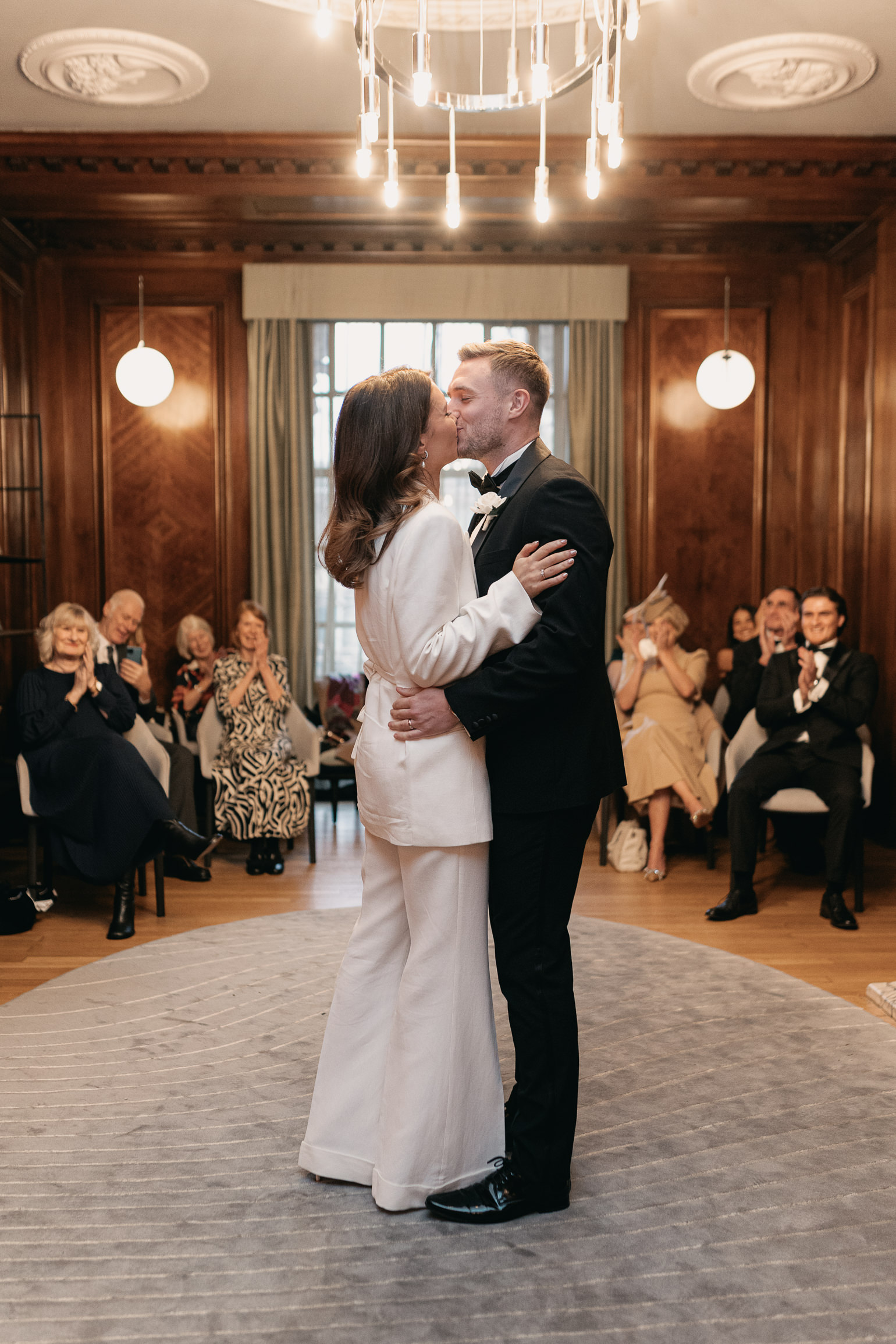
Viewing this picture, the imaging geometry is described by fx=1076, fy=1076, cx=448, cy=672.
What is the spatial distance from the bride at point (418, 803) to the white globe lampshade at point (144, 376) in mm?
5214

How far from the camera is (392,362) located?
24.9 ft

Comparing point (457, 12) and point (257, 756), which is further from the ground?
point (457, 12)

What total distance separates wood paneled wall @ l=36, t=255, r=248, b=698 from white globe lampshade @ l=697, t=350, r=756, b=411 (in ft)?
10.3

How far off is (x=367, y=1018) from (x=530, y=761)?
2.32 feet

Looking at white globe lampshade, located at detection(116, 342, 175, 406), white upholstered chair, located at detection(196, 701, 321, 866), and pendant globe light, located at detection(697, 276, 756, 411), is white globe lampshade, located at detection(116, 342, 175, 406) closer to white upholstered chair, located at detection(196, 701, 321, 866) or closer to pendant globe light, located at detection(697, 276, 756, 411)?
white upholstered chair, located at detection(196, 701, 321, 866)

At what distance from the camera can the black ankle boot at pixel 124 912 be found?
4406 mm

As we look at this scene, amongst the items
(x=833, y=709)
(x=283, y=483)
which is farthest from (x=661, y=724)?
(x=283, y=483)

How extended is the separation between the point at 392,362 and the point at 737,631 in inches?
121

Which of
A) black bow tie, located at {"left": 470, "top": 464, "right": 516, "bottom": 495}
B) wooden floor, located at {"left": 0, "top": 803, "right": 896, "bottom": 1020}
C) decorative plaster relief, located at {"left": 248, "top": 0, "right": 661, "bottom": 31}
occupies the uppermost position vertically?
decorative plaster relief, located at {"left": 248, "top": 0, "right": 661, "bottom": 31}

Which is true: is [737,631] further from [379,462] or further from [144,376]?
[379,462]

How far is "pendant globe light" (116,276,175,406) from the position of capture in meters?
6.96

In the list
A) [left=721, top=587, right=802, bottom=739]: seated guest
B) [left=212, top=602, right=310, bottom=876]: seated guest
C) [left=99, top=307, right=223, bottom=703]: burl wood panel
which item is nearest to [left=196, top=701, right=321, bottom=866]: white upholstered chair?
[left=212, top=602, right=310, bottom=876]: seated guest

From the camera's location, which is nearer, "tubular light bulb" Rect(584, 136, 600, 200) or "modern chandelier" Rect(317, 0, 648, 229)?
"modern chandelier" Rect(317, 0, 648, 229)

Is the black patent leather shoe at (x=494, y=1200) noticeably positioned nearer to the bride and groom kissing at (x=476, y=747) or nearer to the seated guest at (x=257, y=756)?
the bride and groom kissing at (x=476, y=747)
